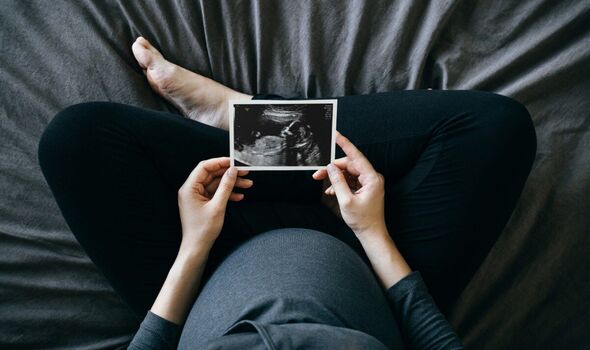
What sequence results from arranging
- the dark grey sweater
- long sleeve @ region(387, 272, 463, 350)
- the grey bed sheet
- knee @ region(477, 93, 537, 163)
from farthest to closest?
the grey bed sheet < knee @ region(477, 93, 537, 163) < long sleeve @ region(387, 272, 463, 350) < the dark grey sweater

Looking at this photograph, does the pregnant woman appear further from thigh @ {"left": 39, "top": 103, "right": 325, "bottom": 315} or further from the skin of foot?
the skin of foot

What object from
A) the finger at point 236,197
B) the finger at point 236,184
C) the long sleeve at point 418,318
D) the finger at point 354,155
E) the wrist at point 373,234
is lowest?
the long sleeve at point 418,318

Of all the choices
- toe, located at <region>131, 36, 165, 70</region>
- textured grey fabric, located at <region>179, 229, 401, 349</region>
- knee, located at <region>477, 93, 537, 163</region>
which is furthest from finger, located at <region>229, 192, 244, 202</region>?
knee, located at <region>477, 93, 537, 163</region>

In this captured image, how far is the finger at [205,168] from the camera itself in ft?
2.93

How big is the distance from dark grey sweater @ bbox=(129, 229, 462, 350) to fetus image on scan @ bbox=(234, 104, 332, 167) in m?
0.16

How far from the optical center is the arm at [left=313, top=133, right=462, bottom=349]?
0.82 meters

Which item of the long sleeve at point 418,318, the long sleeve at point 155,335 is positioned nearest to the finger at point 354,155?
the long sleeve at point 418,318

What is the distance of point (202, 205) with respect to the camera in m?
0.90

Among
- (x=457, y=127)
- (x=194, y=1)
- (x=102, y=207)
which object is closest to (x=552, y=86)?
(x=457, y=127)

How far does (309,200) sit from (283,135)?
17 centimetres

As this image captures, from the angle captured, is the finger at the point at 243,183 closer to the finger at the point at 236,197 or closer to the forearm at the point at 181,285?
the finger at the point at 236,197

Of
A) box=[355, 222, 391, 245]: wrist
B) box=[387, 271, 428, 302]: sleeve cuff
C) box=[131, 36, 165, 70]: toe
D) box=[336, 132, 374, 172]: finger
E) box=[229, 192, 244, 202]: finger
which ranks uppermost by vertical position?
box=[131, 36, 165, 70]: toe

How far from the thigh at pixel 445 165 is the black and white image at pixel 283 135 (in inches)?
3.0

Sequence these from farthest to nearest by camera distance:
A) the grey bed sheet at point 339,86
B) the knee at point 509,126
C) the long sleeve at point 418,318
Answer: the grey bed sheet at point 339,86, the knee at point 509,126, the long sleeve at point 418,318
